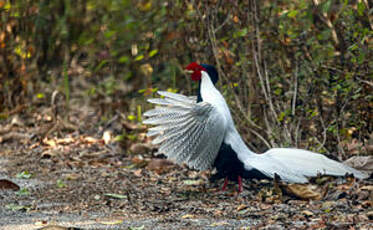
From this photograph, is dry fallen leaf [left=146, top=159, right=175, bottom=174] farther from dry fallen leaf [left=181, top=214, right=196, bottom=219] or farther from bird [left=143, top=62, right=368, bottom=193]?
dry fallen leaf [left=181, top=214, right=196, bottom=219]

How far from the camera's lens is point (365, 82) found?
161 inches

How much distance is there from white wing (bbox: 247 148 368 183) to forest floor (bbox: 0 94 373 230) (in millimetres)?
66

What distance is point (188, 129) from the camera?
3848mm

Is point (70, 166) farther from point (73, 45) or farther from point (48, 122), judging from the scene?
point (73, 45)

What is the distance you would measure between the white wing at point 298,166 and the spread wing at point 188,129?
1.04 feet

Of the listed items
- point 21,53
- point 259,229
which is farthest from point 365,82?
point 21,53

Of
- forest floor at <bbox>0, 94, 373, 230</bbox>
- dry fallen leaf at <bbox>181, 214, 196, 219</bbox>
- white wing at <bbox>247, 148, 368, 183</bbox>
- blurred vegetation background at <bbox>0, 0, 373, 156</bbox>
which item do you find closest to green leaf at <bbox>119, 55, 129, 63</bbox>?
blurred vegetation background at <bbox>0, 0, 373, 156</bbox>

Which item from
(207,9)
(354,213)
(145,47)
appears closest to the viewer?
(354,213)

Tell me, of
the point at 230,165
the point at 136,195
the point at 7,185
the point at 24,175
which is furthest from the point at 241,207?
the point at 24,175

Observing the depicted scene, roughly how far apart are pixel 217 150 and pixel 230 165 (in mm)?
141

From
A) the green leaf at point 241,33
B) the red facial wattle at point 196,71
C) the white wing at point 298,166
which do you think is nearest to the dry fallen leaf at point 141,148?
the red facial wattle at point 196,71

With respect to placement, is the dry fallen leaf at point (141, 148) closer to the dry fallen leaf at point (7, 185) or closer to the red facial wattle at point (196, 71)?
the red facial wattle at point (196, 71)

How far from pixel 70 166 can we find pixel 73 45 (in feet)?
12.8

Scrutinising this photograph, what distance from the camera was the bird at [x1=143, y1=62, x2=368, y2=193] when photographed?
383 centimetres
